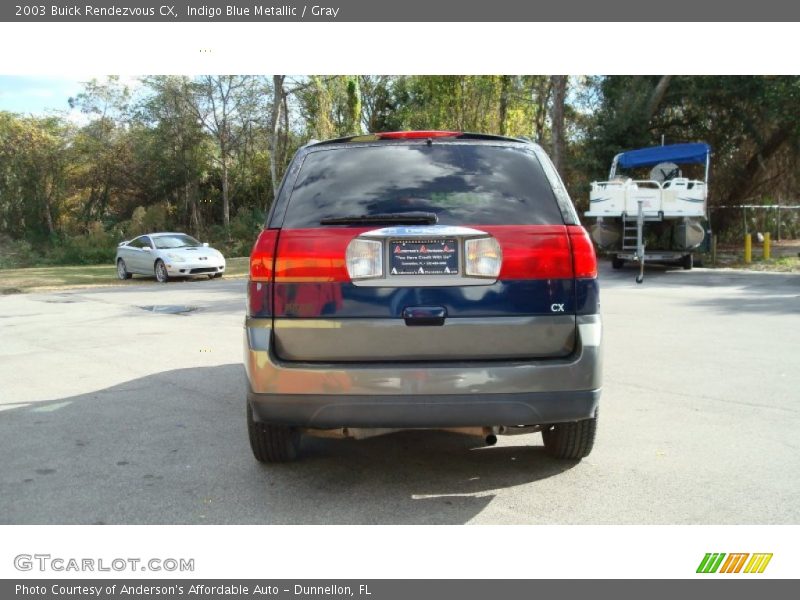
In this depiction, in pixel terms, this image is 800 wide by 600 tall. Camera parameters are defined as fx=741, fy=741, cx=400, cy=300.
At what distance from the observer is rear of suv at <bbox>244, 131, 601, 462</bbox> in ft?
12.1

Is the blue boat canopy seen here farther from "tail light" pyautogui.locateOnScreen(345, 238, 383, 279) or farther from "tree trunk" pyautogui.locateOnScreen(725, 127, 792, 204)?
"tail light" pyautogui.locateOnScreen(345, 238, 383, 279)

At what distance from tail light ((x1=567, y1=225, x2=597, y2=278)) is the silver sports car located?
17748mm

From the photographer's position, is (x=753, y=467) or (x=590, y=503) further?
(x=753, y=467)

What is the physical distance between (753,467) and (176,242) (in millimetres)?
19346

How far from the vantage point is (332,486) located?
4227mm

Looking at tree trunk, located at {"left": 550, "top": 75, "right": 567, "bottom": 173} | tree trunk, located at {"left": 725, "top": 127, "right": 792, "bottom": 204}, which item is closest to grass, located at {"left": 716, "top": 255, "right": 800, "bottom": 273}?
tree trunk, located at {"left": 725, "top": 127, "right": 792, "bottom": 204}

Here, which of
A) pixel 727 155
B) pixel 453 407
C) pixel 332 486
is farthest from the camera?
pixel 727 155

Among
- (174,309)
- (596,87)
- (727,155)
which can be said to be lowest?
(174,309)

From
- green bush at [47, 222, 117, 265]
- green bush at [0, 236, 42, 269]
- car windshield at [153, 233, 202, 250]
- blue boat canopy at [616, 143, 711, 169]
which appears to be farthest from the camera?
green bush at [47, 222, 117, 265]

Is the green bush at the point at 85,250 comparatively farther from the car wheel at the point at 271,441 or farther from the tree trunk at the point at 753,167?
the car wheel at the point at 271,441

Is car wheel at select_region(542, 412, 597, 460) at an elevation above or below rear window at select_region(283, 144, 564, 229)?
below

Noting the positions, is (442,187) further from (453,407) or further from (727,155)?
(727,155)

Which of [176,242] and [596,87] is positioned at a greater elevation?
[596,87]
